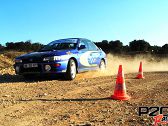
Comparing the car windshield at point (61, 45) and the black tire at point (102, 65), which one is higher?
the car windshield at point (61, 45)

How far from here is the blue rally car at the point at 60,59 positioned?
1194 cm

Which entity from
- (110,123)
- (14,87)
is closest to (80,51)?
(14,87)

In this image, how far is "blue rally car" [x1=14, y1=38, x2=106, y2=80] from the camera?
39.2 ft

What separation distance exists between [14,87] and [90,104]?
139 inches

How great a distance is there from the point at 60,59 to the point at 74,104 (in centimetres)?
461

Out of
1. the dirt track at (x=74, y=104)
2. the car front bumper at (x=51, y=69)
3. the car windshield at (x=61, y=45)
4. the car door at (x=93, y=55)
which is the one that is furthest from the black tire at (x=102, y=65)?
the dirt track at (x=74, y=104)

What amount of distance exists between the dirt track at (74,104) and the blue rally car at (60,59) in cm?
137

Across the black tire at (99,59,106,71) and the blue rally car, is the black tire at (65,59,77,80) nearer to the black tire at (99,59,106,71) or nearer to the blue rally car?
the blue rally car

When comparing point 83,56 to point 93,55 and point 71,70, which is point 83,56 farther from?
point 71,70

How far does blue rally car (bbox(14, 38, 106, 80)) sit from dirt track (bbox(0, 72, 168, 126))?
137cm

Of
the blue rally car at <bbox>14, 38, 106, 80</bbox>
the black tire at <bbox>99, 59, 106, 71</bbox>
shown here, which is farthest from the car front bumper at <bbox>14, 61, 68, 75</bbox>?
the black tire at <bbox>99, 59, 106, 71</bbox>

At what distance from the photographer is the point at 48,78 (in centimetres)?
1310

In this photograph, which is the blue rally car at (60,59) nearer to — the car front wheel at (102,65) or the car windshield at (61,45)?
the car windshield at (61,45)

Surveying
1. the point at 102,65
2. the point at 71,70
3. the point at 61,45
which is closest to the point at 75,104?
the point at 71,70
